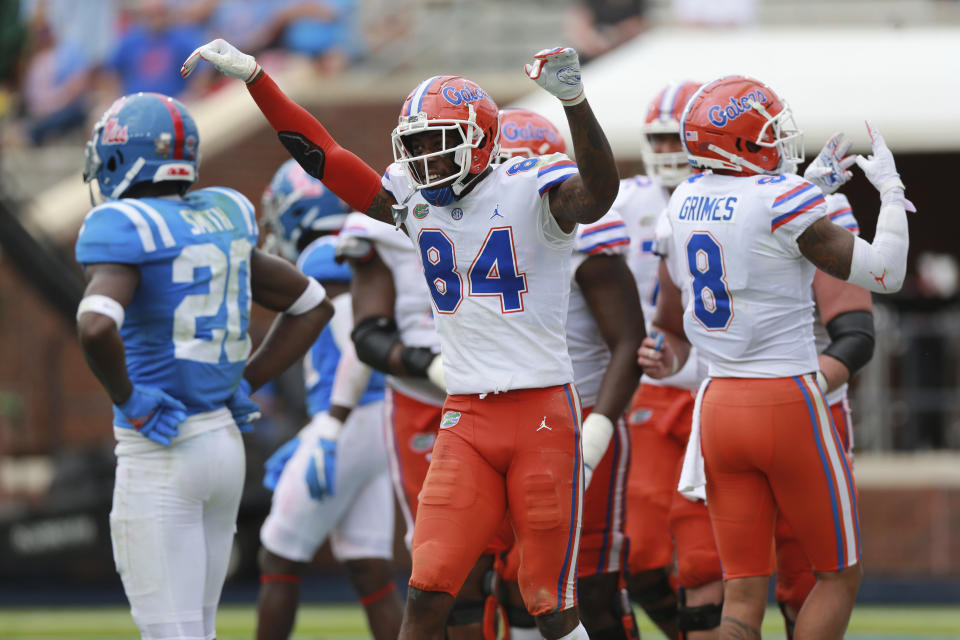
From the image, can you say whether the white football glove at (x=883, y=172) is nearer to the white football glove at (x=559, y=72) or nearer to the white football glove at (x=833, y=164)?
the white football glove at (x=833, y=164)

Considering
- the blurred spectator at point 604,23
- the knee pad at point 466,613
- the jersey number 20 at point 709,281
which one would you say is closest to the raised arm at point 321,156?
the jersey number 20 at point 709,281

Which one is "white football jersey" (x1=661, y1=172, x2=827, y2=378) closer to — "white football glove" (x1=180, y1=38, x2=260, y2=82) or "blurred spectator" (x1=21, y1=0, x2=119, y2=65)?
"white football glove" (x1=180, y1=38, x2=260, y2=82)

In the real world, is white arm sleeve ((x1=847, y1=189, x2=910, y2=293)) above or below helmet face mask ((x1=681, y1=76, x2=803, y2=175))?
below

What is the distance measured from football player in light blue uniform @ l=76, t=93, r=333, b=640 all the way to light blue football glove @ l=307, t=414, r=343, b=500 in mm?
1001

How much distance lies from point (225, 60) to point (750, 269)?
64.9 inches

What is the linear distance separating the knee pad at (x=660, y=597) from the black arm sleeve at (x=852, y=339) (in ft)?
3.81

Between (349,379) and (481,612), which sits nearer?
(481,612)

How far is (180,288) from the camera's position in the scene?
4469mm

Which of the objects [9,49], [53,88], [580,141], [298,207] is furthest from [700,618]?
[9,49]

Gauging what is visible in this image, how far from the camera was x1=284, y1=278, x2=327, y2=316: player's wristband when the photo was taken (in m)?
5.02

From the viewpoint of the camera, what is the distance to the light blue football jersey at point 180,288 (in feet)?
14.4

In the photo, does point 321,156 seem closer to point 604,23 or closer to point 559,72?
point 559,72

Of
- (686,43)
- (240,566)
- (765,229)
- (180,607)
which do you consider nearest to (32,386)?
(240,566)

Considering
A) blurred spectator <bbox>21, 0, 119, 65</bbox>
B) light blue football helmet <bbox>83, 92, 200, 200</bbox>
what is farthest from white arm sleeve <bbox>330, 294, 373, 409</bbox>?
blurred spectator <bbox>21, 0, 119, 65</bbox>
